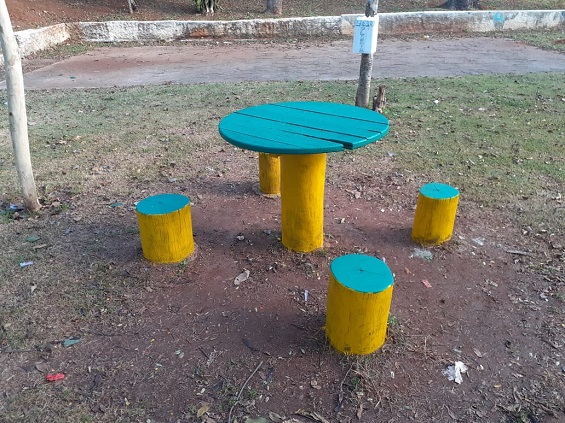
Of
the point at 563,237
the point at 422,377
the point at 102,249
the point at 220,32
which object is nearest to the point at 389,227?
the point at 563,237

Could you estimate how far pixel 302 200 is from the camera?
10.3 ft

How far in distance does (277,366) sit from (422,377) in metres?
0.75

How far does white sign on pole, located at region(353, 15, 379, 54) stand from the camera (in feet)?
17.0

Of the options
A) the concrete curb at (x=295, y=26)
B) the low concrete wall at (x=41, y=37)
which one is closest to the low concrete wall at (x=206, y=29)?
the concrete curb at (x=295, y=26)

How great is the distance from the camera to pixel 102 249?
3.47 meters

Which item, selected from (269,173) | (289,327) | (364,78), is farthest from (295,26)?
(289,327)

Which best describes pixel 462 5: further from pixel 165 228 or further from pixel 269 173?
pixel 165 228

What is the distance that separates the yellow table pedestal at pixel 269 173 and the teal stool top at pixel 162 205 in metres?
1.04

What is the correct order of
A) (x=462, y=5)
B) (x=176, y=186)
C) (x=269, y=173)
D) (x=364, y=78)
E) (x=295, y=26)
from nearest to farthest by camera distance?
(x=269, y=173), (x=176, y=186), (x=364, y=78), (x=295, y=26), (x=462, y=5)

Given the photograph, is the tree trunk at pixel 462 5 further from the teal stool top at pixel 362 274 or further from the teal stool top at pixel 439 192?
the teal stool top at pixel 362 274

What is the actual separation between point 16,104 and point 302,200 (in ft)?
7.53

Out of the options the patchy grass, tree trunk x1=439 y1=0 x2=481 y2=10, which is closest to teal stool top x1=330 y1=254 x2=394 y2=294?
the patchy grass

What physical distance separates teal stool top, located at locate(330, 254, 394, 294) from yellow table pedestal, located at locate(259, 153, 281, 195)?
1706 millimetres

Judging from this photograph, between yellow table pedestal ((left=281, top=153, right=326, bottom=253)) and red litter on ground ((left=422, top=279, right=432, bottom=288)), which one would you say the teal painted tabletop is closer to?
yellow table pedestal ((left=281, top=153, right=326, bottom=253))
